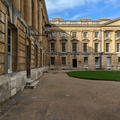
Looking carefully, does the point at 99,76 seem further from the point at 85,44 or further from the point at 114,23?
the point at 114,23

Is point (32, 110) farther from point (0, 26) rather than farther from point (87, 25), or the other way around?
point (87, 25)

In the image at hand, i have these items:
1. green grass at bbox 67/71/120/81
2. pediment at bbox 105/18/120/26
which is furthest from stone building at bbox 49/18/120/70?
green grass at bbox 67/71/120/81

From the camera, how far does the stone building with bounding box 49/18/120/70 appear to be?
3180cm

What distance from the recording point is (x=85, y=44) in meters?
32.4

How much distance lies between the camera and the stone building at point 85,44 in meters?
31.8

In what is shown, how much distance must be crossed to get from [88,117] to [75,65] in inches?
1135

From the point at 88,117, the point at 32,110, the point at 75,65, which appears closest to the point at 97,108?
the point at 88,117

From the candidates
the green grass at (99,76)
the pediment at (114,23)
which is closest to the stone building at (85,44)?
the pediment at (114,23)

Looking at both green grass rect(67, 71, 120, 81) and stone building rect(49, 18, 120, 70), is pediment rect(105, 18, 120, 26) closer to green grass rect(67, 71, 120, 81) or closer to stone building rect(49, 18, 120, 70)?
stone building rect(49, 18, 120, 70)

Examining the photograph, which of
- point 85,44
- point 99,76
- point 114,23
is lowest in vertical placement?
point 99,76

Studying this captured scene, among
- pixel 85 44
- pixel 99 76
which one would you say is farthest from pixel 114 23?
pixel 99 76

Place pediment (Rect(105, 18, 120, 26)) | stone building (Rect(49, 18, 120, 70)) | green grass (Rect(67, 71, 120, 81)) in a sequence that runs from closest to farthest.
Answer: green grass (Rect(67, 71, 120, 81)), pediment (Rect(105, 18, 120, 26)), stone building (Rect(49, 18, 120, 70))

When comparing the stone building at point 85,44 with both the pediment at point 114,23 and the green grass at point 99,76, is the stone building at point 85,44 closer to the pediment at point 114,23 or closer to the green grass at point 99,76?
the pediment at point 114,23

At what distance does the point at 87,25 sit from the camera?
31750mm
